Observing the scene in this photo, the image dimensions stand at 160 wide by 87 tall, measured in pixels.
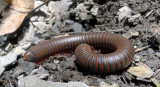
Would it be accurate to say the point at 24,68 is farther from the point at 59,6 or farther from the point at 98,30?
the point at 59,6

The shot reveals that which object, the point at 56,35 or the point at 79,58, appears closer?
the point at 79,58

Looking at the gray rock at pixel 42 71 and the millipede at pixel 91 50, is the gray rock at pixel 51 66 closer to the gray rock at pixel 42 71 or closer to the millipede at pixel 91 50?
the gray rock at pixel 42 71

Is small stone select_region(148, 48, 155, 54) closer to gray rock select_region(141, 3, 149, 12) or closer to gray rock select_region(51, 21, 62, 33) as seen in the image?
gray rock select_region(141, 3, 149, 12)

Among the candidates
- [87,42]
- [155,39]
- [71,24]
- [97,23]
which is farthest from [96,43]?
[155,39]

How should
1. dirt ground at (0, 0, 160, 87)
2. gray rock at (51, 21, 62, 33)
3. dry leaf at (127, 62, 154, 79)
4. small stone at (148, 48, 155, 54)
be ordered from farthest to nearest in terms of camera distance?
gray rock at (51, 21, 62, 33) → small stone at (148, 48, 155, 54) → dirt ground at (0, 0, 160, 87) → dry leaf at (127, 62, 154, 79)

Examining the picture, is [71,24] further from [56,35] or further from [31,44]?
[31,44]

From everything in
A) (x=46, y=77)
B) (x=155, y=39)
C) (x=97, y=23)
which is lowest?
(x=46, y=77)

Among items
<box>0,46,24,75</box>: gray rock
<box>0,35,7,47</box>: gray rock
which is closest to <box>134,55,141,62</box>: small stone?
<box>0,46,24,75</box>: gray rock
